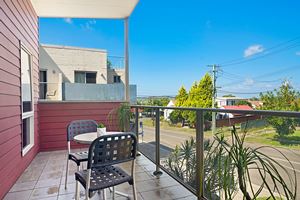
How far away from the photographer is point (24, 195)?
2.29m

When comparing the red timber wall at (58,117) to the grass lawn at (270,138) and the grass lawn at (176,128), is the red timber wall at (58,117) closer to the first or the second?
the grass lawn at (176,128)

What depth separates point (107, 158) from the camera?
153 centimetres

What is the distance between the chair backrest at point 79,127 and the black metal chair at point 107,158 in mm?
1058

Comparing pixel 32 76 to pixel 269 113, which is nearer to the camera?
pixel 269 113

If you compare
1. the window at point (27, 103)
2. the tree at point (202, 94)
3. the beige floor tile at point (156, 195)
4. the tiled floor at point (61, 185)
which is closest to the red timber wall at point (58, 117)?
the window at point (27, 103)

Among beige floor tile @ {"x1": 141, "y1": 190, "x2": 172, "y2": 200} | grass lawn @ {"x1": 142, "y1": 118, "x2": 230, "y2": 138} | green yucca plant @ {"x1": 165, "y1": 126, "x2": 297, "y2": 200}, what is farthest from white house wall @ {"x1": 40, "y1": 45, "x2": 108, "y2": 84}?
green yucca plant @ {"x1": 165, "y1": 126, "x2": 297, "y2": 200}

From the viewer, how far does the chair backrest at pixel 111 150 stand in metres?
1.44

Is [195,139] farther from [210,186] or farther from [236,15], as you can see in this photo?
[236,15]


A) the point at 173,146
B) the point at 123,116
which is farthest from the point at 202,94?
the point at 173,146

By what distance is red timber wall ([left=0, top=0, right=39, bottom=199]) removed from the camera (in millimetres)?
2248

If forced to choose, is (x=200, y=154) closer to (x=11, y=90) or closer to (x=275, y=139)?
(x=275, y=139)

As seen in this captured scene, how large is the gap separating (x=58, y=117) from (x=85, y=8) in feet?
7.98

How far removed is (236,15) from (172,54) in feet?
38.5

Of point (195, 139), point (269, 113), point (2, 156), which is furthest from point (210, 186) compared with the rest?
point (2, 156)
